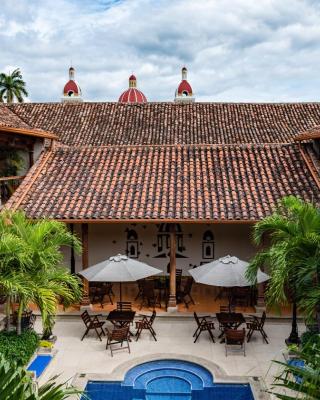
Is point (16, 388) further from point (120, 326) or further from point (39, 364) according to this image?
point (120, 326)

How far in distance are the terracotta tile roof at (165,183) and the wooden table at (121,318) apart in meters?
3.07

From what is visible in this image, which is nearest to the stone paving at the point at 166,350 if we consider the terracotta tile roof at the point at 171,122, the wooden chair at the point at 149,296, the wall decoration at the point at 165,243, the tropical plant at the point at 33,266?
the wooden chair at the point at 149,296

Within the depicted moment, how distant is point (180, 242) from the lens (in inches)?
749

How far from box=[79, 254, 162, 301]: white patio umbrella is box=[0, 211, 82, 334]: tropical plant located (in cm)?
171

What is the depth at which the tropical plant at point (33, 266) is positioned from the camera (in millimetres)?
10734

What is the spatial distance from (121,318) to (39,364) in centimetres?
289

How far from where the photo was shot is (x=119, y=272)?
1405 cm

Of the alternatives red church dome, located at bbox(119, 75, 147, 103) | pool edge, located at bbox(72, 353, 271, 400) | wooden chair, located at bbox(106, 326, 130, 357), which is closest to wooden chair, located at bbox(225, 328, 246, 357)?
pool edge, located at bbox(72, 353, 271, 400)

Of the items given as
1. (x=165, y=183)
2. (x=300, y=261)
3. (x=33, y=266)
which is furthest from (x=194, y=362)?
(x=165, y=183)

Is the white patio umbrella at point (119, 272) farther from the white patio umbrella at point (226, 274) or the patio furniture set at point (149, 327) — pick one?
the white patio umbrella at point (226, 274)

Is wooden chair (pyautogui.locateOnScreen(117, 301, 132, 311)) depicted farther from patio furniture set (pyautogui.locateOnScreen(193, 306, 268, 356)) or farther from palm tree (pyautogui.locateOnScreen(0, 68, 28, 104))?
palm tree (pyautogui.locateOnScreen(0, 68, 28, 104))

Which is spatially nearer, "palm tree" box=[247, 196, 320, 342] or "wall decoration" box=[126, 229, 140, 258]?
"palm tree" box=[247, 196, 320, 342]

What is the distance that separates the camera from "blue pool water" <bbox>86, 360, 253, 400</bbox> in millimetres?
10570

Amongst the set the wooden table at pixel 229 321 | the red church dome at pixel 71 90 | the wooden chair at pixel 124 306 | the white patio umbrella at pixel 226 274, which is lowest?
the wooden table at pixel 229 321
